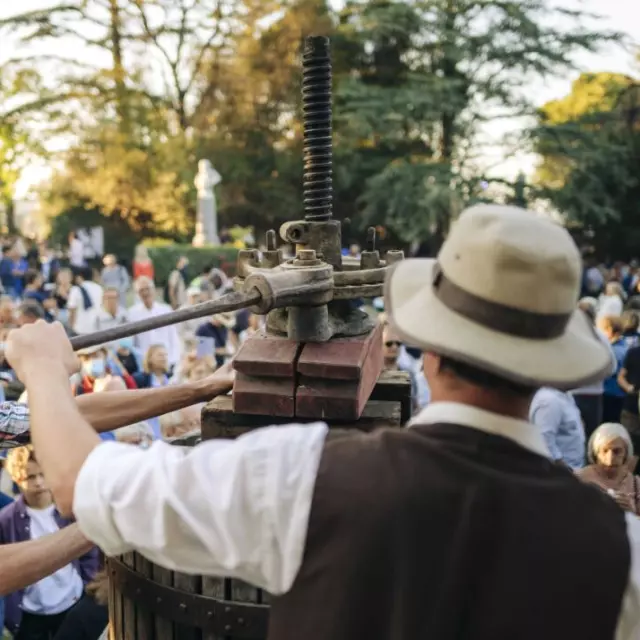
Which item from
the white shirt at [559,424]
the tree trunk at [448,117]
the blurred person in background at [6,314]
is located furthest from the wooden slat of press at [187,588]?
the tree trunk at [448,117]

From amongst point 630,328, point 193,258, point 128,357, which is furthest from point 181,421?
point 193,258

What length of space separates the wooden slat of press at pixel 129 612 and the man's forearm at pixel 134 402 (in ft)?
1.28

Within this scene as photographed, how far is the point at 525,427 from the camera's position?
1.35 m

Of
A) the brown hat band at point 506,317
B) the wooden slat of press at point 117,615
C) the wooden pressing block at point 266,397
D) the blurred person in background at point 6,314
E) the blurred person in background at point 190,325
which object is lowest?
the blurred person in background at point 190,325

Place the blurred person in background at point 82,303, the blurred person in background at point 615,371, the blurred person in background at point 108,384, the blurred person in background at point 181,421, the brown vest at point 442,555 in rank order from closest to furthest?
1. the brown vest at point 442,555
2. the blurred person in background at point 181,421
3. the blurred person in background at point 108,384
4. the blurred person in background at point 615,371
5. the blurred person in background at point 82,303

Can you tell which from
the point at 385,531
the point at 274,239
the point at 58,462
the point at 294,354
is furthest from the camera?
the point at 274,239

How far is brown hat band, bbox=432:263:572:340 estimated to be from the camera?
51.6 inches

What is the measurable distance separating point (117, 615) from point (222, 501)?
1100mm

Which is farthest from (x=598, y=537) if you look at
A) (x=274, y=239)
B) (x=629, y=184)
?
(x=629, y=184)

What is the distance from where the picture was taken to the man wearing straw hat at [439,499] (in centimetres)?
122

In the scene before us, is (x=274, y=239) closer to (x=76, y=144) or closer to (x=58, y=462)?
(x=58, y=462)

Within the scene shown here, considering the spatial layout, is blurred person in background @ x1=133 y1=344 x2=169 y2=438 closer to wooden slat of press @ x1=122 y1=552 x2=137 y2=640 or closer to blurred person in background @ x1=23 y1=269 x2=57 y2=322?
blurred person in background @ x1=23 y1=269 x2=57 y2=322

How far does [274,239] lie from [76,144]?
25447mm

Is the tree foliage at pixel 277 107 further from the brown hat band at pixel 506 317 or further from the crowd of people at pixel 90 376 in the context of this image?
the brown hat band at pixel 506 317
